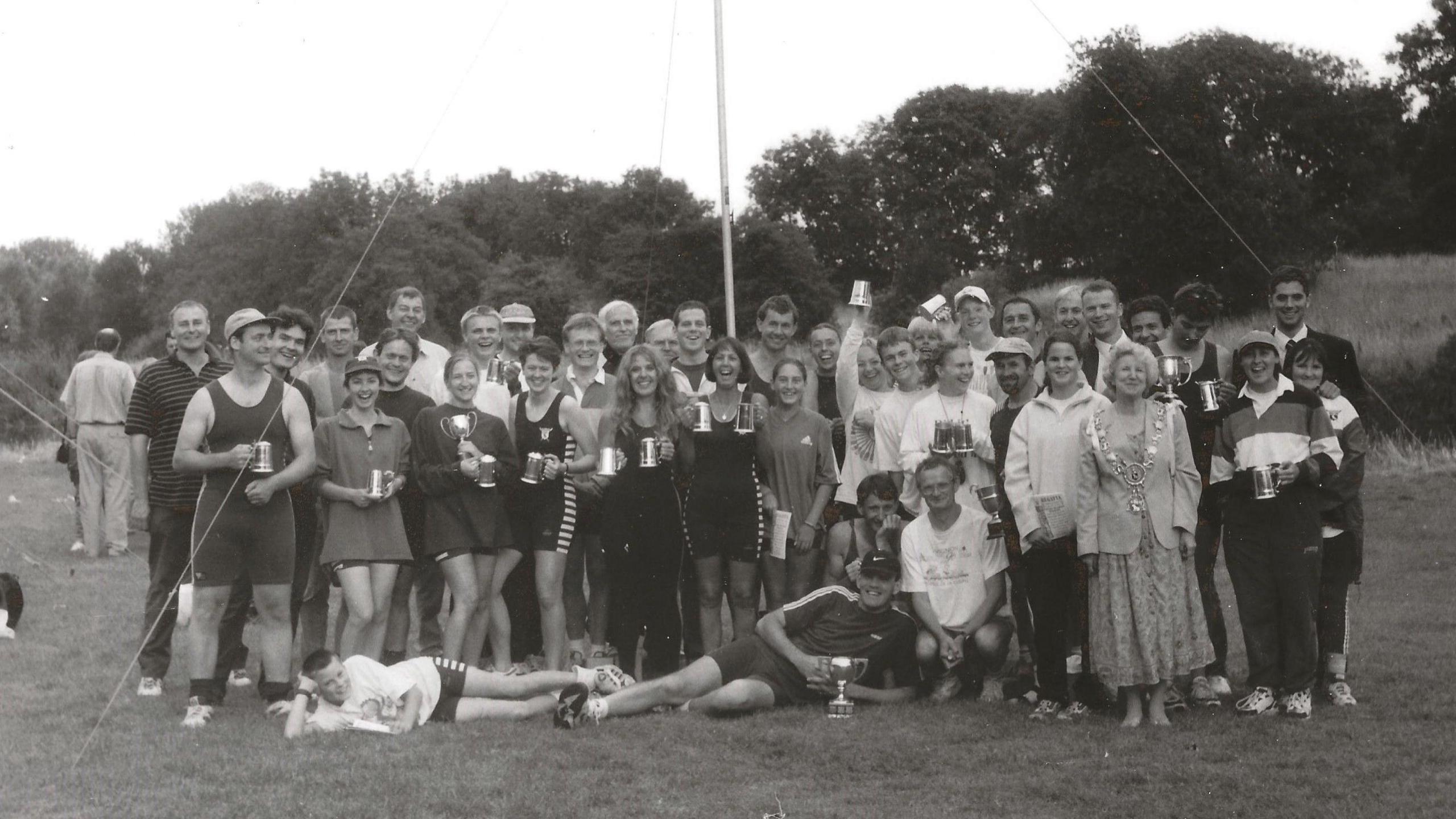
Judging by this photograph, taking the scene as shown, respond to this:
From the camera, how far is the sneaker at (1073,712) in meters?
6.50

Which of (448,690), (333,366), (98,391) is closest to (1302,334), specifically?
(448,690)

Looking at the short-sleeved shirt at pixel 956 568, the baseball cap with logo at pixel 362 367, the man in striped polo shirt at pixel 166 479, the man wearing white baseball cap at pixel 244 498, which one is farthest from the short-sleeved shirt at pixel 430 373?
the short-sleeved shirt at pixel 956 568

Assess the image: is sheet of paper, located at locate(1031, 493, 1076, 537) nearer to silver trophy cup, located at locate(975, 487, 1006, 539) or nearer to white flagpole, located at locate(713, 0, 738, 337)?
silver trophy cup, located at locate(975, 487, 1006, 539)

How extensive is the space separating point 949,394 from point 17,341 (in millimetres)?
18513

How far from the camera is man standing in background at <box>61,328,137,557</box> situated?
1262cm

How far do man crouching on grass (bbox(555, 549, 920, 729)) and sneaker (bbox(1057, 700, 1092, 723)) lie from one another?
33.4 inches

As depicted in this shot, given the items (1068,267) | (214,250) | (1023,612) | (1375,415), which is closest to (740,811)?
(1023,612)

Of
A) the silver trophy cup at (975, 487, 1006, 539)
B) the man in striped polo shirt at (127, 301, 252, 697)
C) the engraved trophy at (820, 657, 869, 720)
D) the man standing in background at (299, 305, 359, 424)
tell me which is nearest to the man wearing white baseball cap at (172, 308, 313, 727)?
the man in striped polo shirt at (127, 301, 252, 697)

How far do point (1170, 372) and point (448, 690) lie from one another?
388cm

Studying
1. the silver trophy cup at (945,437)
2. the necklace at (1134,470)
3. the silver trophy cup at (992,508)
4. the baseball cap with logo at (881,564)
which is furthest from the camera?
the baseball cap with logo at (881,564)

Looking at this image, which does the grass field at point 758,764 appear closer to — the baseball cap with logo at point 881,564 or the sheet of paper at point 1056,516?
the baseball cap with logo at point 881,564

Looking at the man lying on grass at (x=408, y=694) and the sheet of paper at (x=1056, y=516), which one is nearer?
the man lying on grass at (x=408, y=694)

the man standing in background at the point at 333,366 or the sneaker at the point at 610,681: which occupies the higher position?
the man standing in background at the point at 333,366

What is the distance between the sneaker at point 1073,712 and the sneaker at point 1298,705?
896 mm
